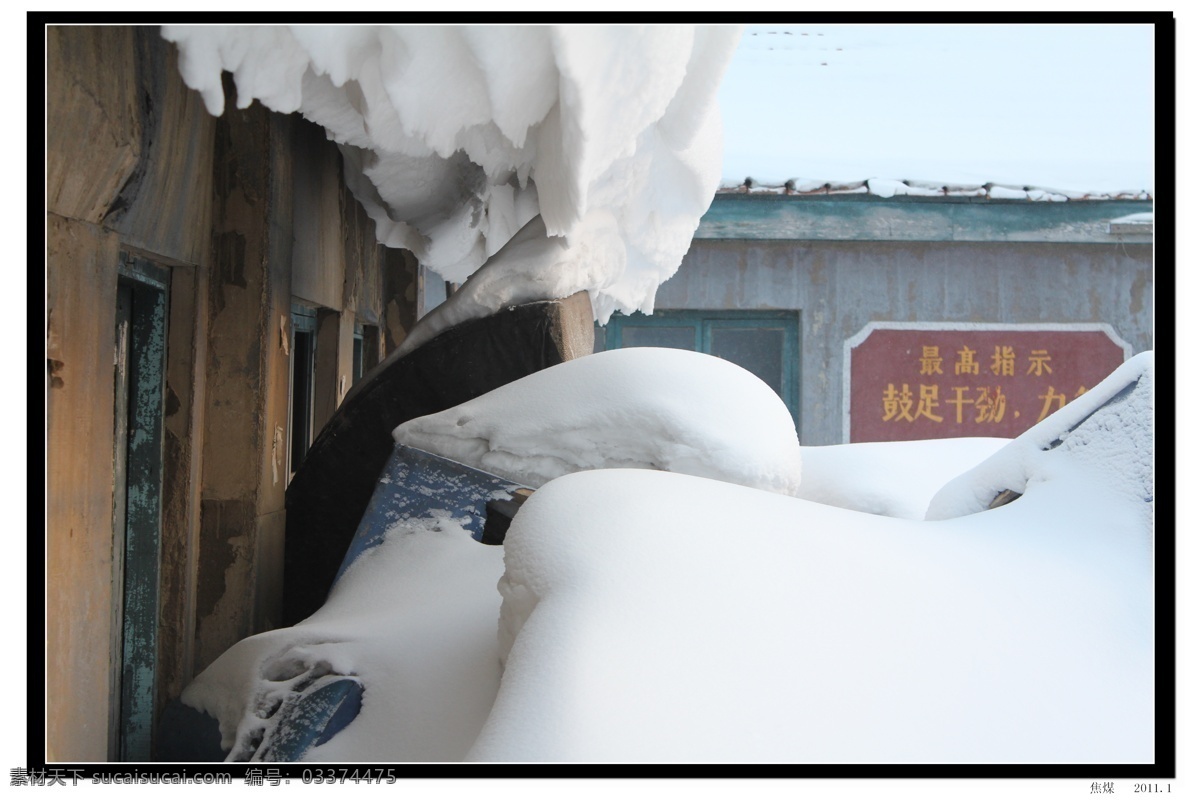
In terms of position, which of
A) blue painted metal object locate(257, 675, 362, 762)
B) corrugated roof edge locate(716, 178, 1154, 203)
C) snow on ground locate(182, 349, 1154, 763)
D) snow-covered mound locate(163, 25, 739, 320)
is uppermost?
corrugated roof edge locate(716, 178, 1154, 203)

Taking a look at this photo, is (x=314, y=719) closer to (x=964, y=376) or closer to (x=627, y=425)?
(x=627, y=425)

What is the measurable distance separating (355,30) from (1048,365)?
4861 mm

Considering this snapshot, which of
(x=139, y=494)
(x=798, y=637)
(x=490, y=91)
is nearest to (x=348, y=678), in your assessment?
(x=139, y=494)

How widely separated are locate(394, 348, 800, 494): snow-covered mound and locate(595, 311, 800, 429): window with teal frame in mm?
3429

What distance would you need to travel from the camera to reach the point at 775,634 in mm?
1102

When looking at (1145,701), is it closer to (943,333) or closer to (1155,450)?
(1155,450)

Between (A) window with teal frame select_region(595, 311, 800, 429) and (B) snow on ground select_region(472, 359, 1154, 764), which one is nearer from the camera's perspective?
(B) snow on ground select_region(472, 359, 1154, 764)

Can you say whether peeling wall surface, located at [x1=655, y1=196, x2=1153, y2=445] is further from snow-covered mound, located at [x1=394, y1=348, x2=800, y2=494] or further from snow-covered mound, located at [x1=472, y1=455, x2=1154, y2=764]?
snow-covered mound, located at [x1=472, y1=455, x2=1154, y2=764]

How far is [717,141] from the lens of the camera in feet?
9.51

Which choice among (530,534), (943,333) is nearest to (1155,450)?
(530,534)

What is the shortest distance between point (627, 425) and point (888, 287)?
3.91 metres

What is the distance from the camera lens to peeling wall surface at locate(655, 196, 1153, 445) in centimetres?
533

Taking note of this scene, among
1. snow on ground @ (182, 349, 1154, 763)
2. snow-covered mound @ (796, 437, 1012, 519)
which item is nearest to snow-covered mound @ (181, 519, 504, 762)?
snow on ground @ (182, 349, 1154, 763)

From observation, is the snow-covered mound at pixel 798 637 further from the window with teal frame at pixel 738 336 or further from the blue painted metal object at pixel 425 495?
the window with teal frame at pixel 738 336
